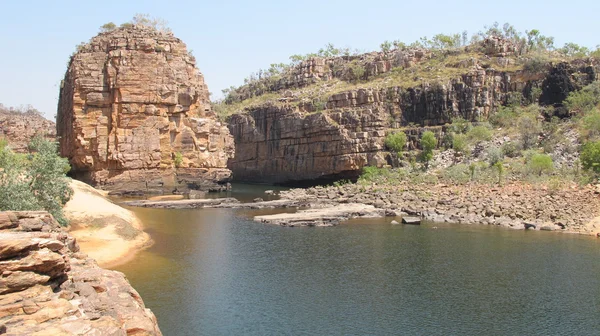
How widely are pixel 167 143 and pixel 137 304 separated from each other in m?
50.8

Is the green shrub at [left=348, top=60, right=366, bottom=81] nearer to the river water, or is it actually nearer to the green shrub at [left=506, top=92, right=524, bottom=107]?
the green shrub at [left=506, top=92, right=524, bottom=107]

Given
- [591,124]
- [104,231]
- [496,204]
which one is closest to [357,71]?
[591,124]

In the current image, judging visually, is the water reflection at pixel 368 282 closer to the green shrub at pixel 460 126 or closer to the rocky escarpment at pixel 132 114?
the rocky escarpment at pixel 132 114

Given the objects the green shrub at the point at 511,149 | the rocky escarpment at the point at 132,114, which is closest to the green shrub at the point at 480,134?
the green shrub at the point at 511,149

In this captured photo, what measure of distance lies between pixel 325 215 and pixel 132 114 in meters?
29.4

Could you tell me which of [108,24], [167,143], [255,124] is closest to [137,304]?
[167,143]

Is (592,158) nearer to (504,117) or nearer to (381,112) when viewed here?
(504,117)

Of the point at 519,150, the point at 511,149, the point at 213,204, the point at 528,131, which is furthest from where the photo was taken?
the point at 528,131

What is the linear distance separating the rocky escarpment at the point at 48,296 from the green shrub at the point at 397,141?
63.8 meters

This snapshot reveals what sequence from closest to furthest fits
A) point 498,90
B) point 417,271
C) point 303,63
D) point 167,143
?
1. point 417,271
2. point 167,143
3. point 498,90
4. point 303,63

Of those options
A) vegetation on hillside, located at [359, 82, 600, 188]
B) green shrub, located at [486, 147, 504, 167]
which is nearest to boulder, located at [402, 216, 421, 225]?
vegetation on hillside, located at [359, 82, 600, 188]

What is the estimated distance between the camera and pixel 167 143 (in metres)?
Answer: 65.7

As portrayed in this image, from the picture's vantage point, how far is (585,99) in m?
70.0

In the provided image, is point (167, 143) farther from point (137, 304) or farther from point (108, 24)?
point (137, 304)
